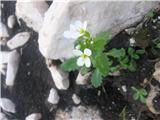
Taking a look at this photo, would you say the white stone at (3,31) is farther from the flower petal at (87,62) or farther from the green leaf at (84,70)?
the flower petal at (87,62)

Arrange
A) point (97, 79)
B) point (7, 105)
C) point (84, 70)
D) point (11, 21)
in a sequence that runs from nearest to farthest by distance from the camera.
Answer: point (97, 79) < point (84, 70) < point (7, 105) < point (11, 21)

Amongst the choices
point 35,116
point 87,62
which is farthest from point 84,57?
point 35,116

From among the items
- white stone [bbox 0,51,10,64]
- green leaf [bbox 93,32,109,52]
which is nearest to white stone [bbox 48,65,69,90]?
white stone [bbox 0,51,10,64]

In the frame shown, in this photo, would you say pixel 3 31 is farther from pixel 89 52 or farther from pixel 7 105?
pixel 89 52

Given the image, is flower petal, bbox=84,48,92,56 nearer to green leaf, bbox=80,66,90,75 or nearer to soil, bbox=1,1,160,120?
green leaf, bbox=80,66,90,75

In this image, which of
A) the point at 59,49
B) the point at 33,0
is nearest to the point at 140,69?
the point at 59,49

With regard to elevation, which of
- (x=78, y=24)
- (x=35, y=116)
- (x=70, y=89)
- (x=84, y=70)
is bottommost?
(x=35, y=116)

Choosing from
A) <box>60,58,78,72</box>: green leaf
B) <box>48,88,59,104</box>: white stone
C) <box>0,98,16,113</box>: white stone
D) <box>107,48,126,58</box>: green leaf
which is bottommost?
<box>0,98,16,113</box>: white stone
